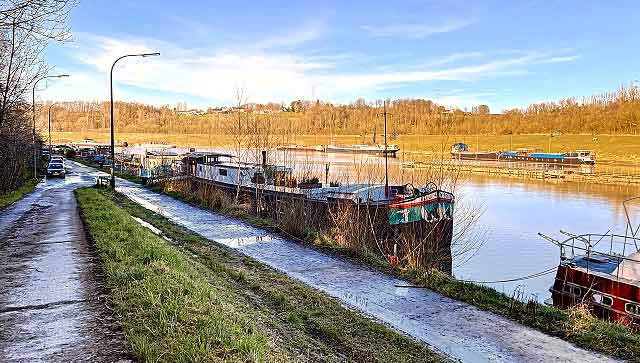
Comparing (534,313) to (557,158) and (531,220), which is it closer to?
(531,220)

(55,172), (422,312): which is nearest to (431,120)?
(55,172)

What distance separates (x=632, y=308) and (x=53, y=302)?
11727mm

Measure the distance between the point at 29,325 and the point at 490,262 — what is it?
634 inches

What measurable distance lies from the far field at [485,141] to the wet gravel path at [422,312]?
6811 cm

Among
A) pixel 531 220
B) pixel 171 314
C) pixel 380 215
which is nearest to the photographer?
pixel 171 314

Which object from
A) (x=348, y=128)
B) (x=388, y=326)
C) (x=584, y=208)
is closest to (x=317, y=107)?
(x=348, y=128)

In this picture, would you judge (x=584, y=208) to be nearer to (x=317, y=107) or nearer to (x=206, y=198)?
(x=206, y=198)

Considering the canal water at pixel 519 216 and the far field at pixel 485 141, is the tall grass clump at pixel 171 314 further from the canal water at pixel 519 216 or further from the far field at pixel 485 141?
the far field at pixel 485 141

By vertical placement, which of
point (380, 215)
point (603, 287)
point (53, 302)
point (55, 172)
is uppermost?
point (55, 172)

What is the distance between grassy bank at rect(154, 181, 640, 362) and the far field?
2761 inches

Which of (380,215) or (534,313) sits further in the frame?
(380,215)

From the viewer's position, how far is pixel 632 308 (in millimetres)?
12031

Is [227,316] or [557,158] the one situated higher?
[557,158]

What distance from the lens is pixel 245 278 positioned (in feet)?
38.9
